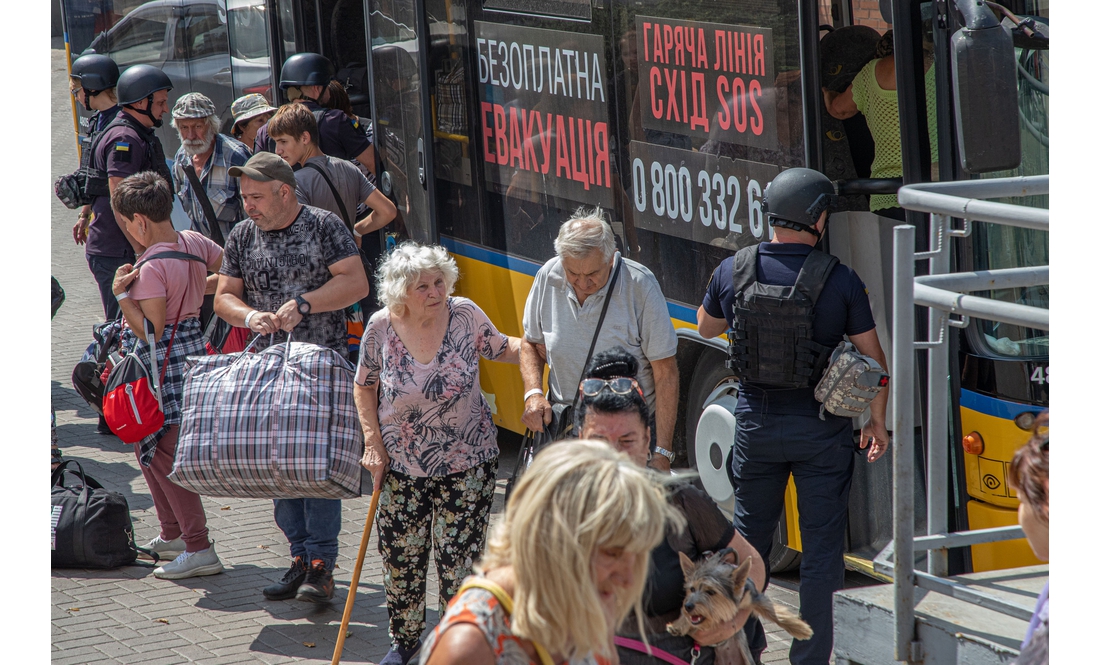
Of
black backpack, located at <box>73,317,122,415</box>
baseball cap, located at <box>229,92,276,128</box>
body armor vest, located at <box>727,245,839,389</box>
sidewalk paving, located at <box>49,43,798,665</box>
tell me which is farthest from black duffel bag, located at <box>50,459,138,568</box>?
body armor vest, located at <box>727,245,839,389</box>

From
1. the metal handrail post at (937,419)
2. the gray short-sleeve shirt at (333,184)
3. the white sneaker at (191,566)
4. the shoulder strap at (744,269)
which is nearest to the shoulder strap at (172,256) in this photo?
the gray short-sleeve shirt at (333,184)

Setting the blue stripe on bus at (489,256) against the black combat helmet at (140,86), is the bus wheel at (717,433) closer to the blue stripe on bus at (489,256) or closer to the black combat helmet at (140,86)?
the blue stripe on bus at (489,256)

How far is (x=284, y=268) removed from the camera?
5301 mm

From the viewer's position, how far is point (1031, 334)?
4344mm

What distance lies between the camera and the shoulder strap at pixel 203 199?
7.64 m

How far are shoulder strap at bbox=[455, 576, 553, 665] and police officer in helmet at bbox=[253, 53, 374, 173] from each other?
5609 millimetres

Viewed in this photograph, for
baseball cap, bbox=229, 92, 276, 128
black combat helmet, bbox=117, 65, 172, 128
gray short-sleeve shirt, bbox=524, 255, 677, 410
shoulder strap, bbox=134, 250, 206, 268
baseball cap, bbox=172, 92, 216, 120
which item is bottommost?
gray short-sleeve shirt, bbox=524, 255, 677, 410

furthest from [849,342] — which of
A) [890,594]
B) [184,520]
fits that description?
[184,520]

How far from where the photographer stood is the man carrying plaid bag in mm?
5234

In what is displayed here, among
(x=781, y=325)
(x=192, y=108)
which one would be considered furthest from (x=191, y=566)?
(x=781, y=325)

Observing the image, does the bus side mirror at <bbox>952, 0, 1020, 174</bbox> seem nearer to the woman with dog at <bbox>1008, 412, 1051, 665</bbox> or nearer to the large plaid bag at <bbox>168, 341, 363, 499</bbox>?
the woman with dog at <bbox>1008, 412, 1051, 665</bbox>

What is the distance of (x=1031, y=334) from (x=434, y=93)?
398 cm
